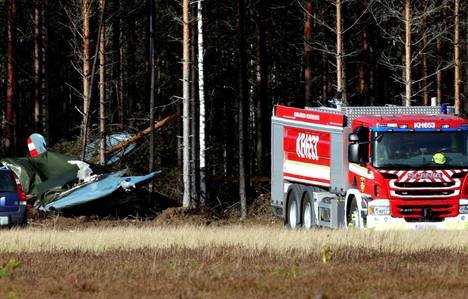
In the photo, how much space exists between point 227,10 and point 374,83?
788cm

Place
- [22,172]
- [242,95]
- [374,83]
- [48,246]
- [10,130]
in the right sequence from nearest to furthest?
1. [48,246]
2. [22,172]
3. [242,95]
4. [10,130]
5. [374,83]

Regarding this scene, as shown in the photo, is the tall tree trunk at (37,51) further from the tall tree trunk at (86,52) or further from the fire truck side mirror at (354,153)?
the fire truck side mirror at (354,153)

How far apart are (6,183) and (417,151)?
30.9 feet

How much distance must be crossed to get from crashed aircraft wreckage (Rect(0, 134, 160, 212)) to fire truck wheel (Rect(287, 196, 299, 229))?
4425 mm

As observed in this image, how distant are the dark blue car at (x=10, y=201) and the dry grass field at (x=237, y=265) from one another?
451 centimetres

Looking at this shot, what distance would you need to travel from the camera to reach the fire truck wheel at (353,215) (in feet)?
78.9

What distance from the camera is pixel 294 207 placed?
93.3 ft

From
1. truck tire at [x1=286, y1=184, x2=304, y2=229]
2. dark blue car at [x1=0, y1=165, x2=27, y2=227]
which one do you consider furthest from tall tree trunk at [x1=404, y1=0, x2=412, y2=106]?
dark blue car at [x1=0, y1=165, x2=27, y2=227]

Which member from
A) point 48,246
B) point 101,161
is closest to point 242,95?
point 101,161

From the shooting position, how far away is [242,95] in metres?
37.1

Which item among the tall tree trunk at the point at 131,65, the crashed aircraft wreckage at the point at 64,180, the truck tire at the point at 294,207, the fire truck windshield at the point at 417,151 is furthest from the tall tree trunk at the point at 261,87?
the fire truck windshield at the point at 417,151

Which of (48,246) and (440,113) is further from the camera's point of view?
(440,113)

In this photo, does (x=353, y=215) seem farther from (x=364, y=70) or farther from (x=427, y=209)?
(x=364, y=70)

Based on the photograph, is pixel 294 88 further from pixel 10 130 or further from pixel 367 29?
pixel 10 130
